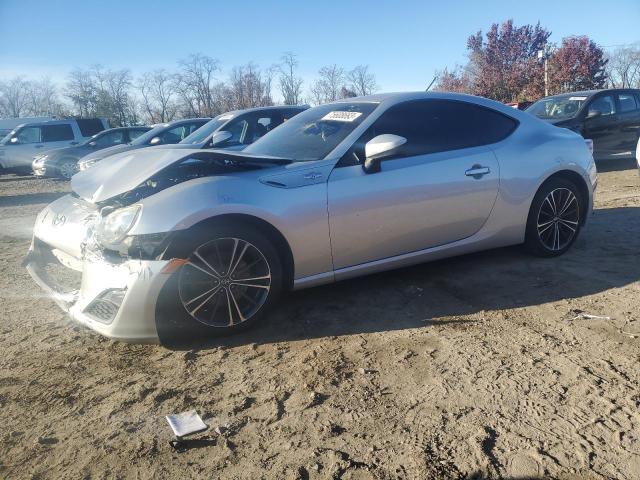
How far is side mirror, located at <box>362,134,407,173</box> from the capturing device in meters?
3.35

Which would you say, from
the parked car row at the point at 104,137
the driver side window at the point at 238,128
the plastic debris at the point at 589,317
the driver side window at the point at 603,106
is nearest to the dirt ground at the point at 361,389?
the plastic debris at the point at 589,317

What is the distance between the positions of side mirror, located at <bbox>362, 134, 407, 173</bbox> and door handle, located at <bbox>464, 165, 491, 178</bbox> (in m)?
0.70

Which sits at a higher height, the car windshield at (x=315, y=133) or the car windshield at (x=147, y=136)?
the car windshield at (x=147, y=136)

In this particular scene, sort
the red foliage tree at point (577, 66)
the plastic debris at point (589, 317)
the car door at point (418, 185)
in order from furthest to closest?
1. the red foliage tree at point (577, 66)
2. the car door at point (418, 185)
3. the plastic debris at point (589, 317)

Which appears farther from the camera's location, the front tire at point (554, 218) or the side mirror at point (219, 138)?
the side mirror at point (219, 138)

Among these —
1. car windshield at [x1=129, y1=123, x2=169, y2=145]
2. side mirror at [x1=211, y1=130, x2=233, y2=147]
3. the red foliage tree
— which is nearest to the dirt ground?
side mirror at [x1=211, y1=130, x2=233, y2=147]

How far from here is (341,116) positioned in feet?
13.0

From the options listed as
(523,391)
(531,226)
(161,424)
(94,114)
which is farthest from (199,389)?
(94,114)

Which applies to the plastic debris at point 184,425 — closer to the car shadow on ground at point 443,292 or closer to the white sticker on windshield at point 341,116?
the car shadow on ground at point 443,292

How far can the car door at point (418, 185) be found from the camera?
3375 mm

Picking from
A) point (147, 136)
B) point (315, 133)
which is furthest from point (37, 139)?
point (315, 133)

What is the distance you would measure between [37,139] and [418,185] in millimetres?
16967

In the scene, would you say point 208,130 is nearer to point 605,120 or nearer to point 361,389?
point 361,389

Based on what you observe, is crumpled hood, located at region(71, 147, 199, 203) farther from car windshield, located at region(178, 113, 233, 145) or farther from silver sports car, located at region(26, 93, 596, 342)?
car windshield, located at region(178, 113, 233, 145)
